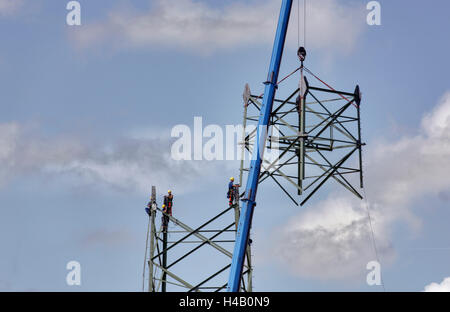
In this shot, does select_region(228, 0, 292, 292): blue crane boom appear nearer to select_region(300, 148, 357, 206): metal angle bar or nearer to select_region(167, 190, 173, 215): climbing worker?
select_region(300, 148, 357, 206): metal angle bar

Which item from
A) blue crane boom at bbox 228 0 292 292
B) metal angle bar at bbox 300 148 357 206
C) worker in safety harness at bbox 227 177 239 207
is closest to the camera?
blue crane boom at bbox 228 0 292 292

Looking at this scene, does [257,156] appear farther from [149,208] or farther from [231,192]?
[149,208]

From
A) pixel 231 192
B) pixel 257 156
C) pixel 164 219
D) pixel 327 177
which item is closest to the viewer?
pixel 257 156

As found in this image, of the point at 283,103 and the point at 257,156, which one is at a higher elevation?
the point at 283,103

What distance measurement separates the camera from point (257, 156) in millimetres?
43281

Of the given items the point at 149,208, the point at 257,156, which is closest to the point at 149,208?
the point at 149,208

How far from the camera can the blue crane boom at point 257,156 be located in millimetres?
41594

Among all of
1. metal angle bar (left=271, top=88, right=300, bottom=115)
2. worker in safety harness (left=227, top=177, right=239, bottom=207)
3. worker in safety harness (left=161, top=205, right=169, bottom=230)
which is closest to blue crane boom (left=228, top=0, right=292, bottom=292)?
metal angle bar (left=271, top=88, right=300, bottom=115)

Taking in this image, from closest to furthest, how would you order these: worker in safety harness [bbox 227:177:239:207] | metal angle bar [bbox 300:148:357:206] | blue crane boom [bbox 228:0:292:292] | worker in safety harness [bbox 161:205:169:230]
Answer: blue crane boom [bbox 228:0:292:292]
metal angle bar [bbox 300:148:357:206]
worker in safety harness [bbox 227:177:239:207]
worker in safety harness [bbox 161:205:169:230]

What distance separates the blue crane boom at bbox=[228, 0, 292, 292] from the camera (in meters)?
41.6

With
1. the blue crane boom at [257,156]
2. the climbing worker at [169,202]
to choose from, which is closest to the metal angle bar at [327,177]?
the blue crane boom at [257,156]
